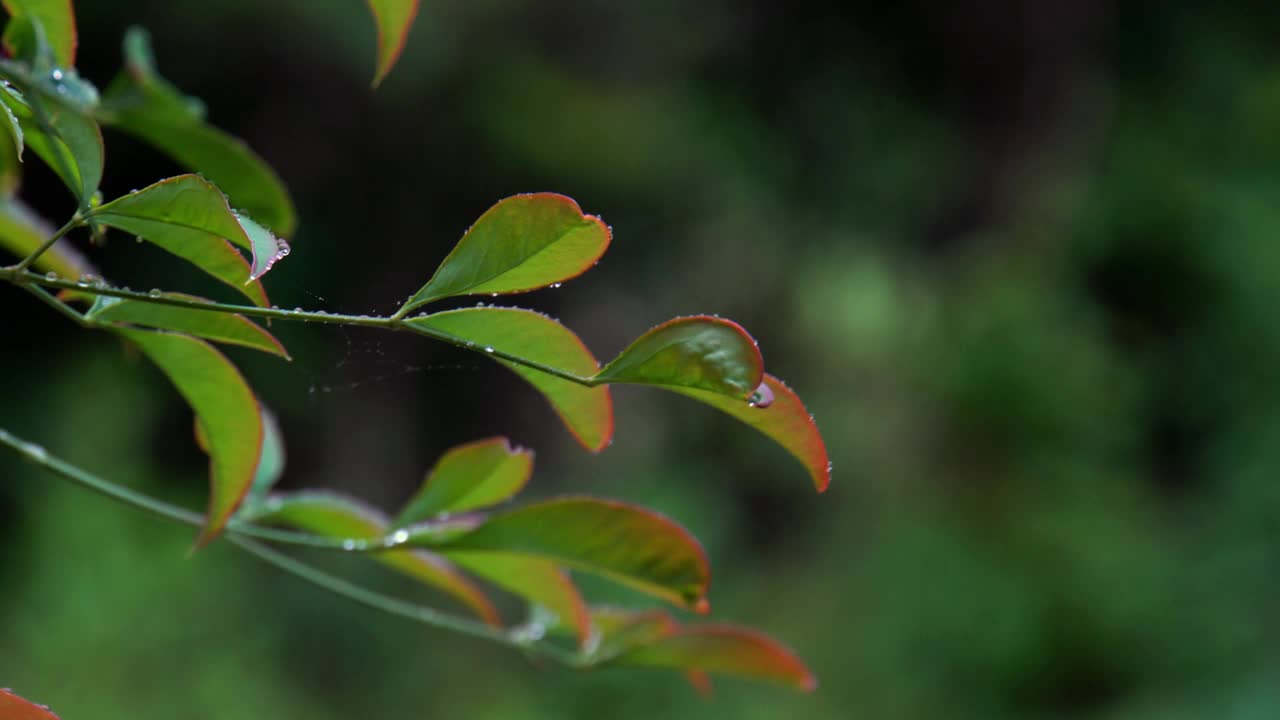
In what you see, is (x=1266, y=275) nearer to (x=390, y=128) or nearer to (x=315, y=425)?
(x=390, y=128)

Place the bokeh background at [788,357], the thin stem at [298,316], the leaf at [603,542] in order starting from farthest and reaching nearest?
the bokeh background at [788,357], the leaf at [603,542], the thin stem at [298,316]

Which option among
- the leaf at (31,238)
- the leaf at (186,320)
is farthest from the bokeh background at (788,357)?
the leaf at (186,320)

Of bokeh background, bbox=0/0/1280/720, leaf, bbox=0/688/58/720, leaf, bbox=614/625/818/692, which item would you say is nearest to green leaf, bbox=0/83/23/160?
leaf, bbox=0/688/58/720

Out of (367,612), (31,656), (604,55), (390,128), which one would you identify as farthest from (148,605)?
(604,55)

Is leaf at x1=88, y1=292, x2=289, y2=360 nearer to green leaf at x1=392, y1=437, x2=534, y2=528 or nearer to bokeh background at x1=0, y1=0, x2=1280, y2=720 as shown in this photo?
green leaf at x1=392, y1=437, x2=534, y2=528

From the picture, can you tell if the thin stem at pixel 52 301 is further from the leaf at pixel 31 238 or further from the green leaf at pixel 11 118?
the leaf at pixel 31 238

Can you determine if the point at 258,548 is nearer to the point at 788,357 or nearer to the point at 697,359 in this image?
the point at 697,359
